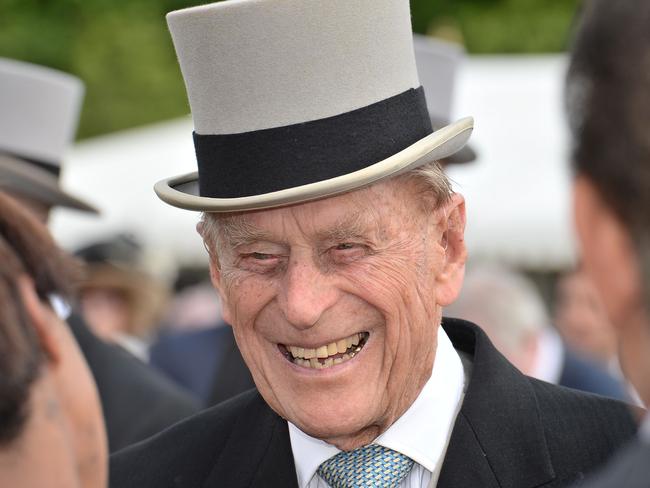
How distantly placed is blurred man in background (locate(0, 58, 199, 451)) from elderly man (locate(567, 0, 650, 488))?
2.91 meters

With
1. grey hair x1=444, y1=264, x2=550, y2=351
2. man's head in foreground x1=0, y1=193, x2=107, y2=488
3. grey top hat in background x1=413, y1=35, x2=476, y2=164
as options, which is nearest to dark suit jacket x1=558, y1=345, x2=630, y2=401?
grey hair x1=444, y1=264, x2=550, y2=351

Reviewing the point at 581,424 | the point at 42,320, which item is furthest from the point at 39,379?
the point at 581,424

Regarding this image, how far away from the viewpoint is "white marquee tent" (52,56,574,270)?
12938mm

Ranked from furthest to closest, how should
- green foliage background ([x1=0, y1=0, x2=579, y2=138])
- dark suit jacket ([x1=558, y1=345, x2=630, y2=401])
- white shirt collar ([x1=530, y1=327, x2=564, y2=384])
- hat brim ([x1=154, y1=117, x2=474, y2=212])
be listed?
green foliage background ([x1=0, y1=0, x2=579, y2=138]) → white shirt collar ([x1=530, y1=327, x2=564, y2=384]) → dark suit jacket ([x1=558, y1=345, x2=630, y2=401]) → hat brim ([x1=154, y1=117, x2=474, y2=212])

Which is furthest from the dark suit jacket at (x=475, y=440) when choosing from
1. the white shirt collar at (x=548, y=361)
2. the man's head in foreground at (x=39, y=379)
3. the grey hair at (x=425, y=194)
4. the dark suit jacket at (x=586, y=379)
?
the white shirt collar at (x=548, y=361)

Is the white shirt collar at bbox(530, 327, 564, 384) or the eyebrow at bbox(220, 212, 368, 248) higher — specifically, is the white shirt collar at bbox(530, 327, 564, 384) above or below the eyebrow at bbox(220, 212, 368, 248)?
below

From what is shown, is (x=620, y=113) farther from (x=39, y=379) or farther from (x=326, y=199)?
(x=326, y=199)

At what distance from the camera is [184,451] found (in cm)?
357

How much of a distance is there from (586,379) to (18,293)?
554 cm

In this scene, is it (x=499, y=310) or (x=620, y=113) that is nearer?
(x=620, y=113)

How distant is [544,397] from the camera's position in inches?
132

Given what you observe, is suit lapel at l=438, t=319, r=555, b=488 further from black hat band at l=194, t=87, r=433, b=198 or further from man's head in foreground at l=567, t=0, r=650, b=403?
man's head in foreground at l=567, t=0, r=650, b=403

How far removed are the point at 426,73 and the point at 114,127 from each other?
18385 millimetres

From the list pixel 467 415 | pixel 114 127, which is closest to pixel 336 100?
pixel 467 415
